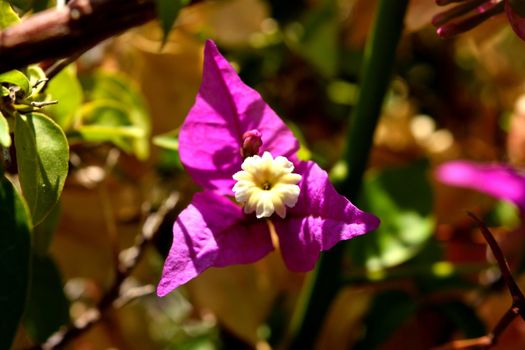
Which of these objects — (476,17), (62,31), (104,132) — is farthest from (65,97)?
(476,17)

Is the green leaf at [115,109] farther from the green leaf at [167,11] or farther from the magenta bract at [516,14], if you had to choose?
the magenta bract at [516,14]

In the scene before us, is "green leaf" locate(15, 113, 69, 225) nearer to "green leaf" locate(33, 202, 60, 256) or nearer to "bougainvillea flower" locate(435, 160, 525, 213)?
"green leaf" locate(33, 202, 60, 256)

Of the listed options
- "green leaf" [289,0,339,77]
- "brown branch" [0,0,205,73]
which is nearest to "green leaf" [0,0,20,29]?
"brown branch" [0,0,205,73]

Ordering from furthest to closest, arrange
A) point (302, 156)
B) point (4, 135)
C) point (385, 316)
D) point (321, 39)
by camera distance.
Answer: point (321, 39) < point (385, 316) < point (302, 156) < point (4, 135)

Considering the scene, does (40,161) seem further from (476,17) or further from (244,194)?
(476,17)

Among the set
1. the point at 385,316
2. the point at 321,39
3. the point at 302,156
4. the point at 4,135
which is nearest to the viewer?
the point at 4,135

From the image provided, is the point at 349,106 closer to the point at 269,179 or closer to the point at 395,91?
the point at 395,91

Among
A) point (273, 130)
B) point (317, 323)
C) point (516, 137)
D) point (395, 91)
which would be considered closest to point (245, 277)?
point (317, 323)
